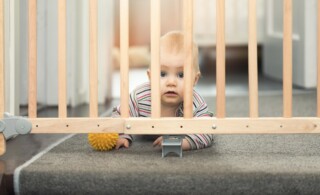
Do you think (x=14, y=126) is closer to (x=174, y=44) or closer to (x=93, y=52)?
(x=93, y=52)

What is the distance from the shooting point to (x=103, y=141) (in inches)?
50.7

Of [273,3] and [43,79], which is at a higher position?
[273,3]

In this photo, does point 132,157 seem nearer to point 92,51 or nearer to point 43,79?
point 92,51

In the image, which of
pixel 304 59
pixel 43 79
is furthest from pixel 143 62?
pixel 43 79

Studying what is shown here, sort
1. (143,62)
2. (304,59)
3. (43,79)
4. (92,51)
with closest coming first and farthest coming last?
(92,51) → (43,79) → (304,59) → (143,62)

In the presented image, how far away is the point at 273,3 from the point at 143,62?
1.42m

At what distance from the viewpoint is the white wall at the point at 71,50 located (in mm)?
2227

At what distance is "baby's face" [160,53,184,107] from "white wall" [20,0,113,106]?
919 millimetres

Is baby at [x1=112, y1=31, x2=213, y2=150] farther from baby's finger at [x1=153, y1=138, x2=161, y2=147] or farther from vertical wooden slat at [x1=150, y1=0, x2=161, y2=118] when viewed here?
vertical wooden slat at [x1=150, y1=0, x2=161, y2=118]

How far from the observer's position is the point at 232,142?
1.43 m

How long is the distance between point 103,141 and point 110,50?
4.42ft

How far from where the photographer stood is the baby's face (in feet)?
4.44

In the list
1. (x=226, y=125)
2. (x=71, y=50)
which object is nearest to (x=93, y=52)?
(x=226, y=125)

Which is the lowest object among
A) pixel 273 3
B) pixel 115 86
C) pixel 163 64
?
pixel 115 86
